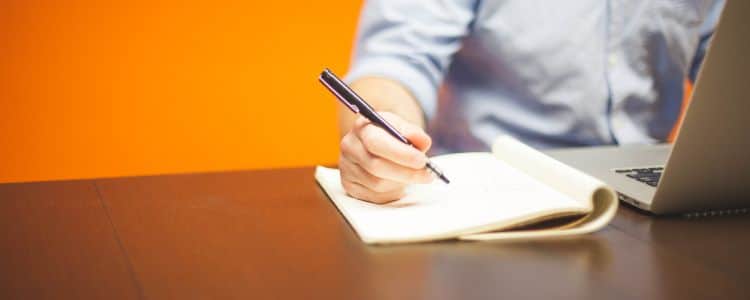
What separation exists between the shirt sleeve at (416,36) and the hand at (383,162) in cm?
43

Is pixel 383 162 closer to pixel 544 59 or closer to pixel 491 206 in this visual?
pixel 491 206

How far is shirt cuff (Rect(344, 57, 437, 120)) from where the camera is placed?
3.62 feet

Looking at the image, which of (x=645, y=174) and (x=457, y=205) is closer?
(x=457, y=205)

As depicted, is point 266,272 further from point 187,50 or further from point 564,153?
point 187,50

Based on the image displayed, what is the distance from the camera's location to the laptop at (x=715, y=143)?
0.57m

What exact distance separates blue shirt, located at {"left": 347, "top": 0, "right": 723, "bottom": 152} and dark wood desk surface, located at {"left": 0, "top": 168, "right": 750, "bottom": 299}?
0.56m

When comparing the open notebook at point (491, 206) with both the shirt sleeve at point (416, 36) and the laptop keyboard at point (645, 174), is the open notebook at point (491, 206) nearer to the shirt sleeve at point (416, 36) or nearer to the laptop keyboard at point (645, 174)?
the laptop keyboard at point (645, 174)

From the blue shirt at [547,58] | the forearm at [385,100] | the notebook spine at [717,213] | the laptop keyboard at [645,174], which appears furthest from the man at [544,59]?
the notebook spine at [717,213]

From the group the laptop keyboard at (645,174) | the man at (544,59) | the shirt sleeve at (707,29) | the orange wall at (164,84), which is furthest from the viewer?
the orange wall at (164,84)

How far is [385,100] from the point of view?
3.28 ft

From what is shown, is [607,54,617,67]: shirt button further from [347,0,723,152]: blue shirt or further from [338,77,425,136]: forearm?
[338,77,425,136]: forearm

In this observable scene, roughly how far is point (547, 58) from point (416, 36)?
0.23m

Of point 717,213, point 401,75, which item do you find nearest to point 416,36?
point 401,75

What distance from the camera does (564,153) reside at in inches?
35.9
